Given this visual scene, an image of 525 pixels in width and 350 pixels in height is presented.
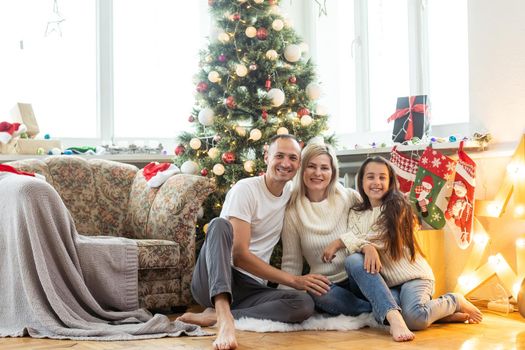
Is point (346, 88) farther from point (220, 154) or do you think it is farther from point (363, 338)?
point (363, 338)

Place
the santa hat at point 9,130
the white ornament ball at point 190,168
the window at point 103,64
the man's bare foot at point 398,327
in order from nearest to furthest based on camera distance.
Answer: the man's bare foot at point 398,327
the white ornament ball at point 190,168
the santa hat at point 9,130
the window at point 103,64

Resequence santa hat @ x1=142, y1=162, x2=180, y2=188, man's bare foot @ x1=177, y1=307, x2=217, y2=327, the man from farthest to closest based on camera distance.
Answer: santa hat @ x1=142, y1=162, x2=180, y2=188 < man's bare foot @ x1=177, y1=307, x2=217, y2=327 < the man

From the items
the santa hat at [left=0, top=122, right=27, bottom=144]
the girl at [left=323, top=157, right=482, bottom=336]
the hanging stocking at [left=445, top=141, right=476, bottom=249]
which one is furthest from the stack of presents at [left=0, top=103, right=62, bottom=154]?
the hanging stocking at [left=445, top=141, right=476, bottom=249]

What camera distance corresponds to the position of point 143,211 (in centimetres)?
397

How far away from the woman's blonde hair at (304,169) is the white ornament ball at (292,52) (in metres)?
1.12

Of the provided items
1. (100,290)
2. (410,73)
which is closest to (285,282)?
(100,290)

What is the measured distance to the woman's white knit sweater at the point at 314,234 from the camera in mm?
3191

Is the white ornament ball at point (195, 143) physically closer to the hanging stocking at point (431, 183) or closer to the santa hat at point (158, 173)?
the santa hat at point (158, 173)

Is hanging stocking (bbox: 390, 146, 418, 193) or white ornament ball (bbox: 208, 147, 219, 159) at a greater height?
white ornament ball (bbox: 208, 147, 219, 159)

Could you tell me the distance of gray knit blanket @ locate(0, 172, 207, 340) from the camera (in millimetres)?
2898

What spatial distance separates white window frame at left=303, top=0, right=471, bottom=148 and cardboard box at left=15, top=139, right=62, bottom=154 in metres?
1.97

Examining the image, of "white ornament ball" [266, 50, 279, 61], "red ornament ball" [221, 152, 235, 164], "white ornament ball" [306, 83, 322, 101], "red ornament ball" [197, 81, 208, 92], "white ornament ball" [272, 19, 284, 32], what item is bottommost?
"red ornament ball" [221, 152, 235, 164]

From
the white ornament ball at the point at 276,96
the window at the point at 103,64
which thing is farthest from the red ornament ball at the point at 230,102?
the window at the point at 103,64

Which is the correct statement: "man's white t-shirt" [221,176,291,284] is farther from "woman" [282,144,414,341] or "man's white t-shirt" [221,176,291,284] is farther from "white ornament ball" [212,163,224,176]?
"white ornament ball" [212,163,224,176]
